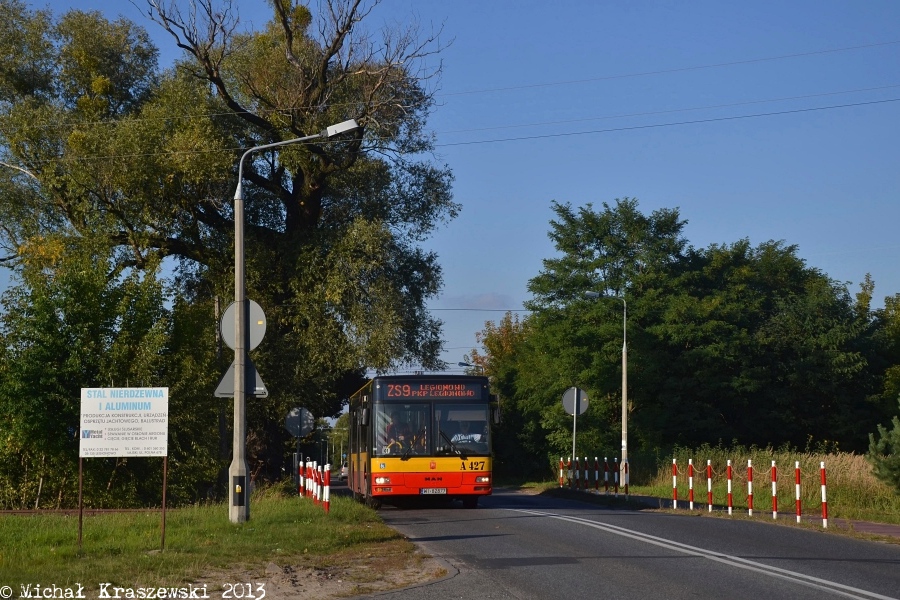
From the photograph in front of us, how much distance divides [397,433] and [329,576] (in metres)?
11.8

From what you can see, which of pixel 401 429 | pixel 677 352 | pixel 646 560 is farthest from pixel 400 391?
pixel 677 352

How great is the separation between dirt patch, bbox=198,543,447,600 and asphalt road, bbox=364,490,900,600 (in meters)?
0.40

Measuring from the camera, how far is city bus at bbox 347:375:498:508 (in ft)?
75.8

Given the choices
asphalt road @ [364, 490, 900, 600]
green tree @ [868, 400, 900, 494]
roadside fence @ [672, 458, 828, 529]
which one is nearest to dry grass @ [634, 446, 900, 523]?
roadside fence @ [672, 458, 828, 529]

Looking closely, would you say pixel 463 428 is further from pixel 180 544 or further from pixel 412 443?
pixel 180 544

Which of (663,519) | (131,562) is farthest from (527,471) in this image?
(131,562)

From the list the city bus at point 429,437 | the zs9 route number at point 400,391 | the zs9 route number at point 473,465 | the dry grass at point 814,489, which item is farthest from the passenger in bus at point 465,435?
the dry grass at point 814,489

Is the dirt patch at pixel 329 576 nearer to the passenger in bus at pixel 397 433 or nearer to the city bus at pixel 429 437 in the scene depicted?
the city bus at pixel 429 437

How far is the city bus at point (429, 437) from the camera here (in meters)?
23.1

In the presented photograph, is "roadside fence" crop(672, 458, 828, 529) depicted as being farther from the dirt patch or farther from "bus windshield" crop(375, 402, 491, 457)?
the dirt patch

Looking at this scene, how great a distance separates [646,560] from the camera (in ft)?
41.7

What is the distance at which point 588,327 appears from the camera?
49.6 meters

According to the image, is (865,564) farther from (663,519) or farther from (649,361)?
(649,361)

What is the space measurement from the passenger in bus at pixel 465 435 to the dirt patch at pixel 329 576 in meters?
9.92
